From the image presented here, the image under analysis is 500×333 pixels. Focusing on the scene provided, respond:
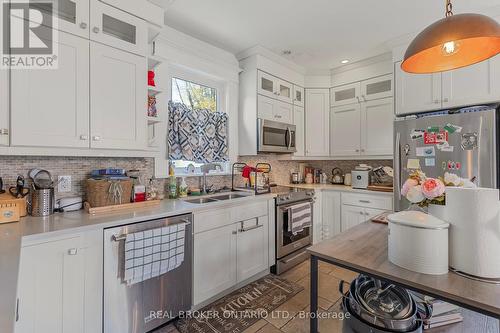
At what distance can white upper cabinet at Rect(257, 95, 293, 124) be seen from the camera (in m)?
2.95

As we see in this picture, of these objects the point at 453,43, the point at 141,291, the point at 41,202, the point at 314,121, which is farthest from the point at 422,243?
the point at 314,121

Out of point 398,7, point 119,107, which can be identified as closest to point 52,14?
point 119,107

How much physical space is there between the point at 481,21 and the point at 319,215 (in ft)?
8.82

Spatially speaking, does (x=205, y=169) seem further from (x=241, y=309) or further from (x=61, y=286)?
(x=61, y=286)

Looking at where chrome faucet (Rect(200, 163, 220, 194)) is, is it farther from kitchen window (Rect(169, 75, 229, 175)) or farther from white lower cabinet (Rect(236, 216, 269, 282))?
white lower cabinet (Rect(236, 216, 269, 282))

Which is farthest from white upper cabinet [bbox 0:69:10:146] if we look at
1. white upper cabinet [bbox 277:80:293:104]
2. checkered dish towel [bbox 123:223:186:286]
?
white upper cabinet [bbox 277:80:293:104]

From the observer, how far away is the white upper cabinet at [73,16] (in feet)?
4.92

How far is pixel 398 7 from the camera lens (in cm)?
207

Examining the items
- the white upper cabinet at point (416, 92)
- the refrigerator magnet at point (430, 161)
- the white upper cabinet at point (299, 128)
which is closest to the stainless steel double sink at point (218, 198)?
the white upper cabinet at point (299, 128)

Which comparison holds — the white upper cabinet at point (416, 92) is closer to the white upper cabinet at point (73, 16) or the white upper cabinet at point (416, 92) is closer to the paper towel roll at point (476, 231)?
the paper towel roll at point (476, 231)

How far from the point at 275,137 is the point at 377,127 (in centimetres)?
138

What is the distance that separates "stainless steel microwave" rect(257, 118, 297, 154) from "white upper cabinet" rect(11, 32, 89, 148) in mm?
1801

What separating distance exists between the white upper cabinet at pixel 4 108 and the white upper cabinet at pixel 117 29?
22.4 inches

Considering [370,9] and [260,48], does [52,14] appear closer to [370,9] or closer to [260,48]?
[260,48]
